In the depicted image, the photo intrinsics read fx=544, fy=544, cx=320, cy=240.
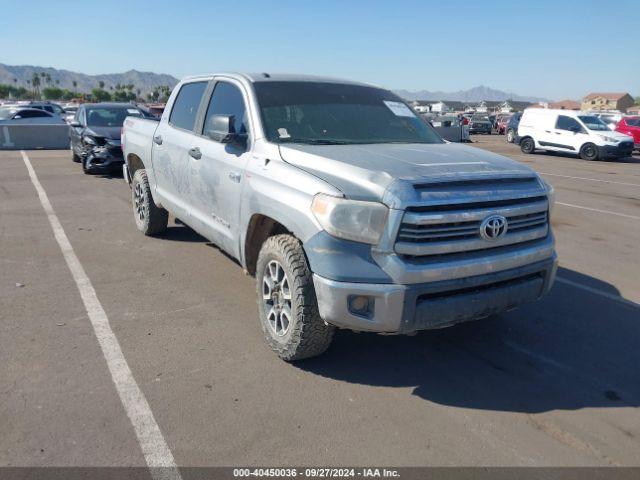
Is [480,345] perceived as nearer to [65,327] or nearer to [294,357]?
[294,357]

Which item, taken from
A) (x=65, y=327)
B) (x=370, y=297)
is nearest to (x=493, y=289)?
(x=370, y=297)

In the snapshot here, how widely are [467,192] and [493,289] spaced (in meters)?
0.67

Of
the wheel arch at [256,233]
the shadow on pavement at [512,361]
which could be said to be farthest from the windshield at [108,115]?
the shadow on pavement at [512,361]

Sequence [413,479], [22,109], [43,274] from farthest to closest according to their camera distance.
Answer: [22,109] → [43,274] → [413,479]

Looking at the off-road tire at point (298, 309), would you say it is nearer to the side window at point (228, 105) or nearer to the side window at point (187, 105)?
the side window at point (228, 105)

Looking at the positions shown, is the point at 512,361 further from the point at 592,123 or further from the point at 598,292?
the point at 592,123

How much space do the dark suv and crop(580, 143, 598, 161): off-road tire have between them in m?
16.4

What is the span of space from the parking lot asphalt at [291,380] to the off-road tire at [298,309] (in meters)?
0.17

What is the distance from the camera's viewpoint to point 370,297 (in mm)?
3166

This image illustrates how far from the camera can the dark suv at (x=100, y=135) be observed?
12.0m

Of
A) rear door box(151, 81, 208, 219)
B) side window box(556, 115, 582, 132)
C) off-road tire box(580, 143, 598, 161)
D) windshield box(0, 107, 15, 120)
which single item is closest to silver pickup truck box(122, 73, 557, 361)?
rear door box(151, 81, 208, 219)

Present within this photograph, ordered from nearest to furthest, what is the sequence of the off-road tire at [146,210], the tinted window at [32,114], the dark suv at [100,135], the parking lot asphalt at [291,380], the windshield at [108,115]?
the parking lot asphalt at [291,380], the off-road tire at [146,210], the dark suv at [100,135], the windshield at [108,115], the tinted window at [32,114]

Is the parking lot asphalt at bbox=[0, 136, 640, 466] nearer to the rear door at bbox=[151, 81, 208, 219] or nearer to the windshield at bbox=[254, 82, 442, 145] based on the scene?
the rear door at bbox=[151, 81, 208, 219]

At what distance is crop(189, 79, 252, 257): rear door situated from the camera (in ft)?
14.0
